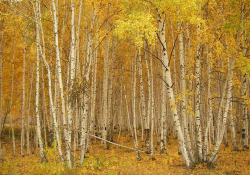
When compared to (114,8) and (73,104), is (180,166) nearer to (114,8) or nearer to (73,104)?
(73,104)

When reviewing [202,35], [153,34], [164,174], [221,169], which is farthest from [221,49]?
[164,174]

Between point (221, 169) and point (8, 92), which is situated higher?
point (8, 92)

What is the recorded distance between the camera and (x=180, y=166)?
988 cm

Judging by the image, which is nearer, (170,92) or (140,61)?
(170,92)

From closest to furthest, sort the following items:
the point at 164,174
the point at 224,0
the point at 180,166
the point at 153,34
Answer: the point at 153,34 → the point at 164,174 → the point at 180,166 → the point at 224,0

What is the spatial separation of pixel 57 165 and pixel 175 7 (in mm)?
5852

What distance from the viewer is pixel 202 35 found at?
9.20 meters

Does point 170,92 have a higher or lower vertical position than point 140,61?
lower

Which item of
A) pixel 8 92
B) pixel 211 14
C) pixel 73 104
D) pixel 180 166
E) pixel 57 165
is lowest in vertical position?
pixel 180 166

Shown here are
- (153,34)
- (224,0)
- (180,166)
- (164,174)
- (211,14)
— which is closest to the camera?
(153,34)

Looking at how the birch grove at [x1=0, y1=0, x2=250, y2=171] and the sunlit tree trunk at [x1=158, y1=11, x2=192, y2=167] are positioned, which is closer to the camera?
the sunlit tree trunk at [x1=158, y1=11, x2=192, y2=167]

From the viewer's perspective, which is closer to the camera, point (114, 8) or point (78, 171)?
point (78, 171)

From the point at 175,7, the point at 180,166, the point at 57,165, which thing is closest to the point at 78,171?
the point at 57,165

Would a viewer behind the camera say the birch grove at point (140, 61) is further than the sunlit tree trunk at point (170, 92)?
Yes
